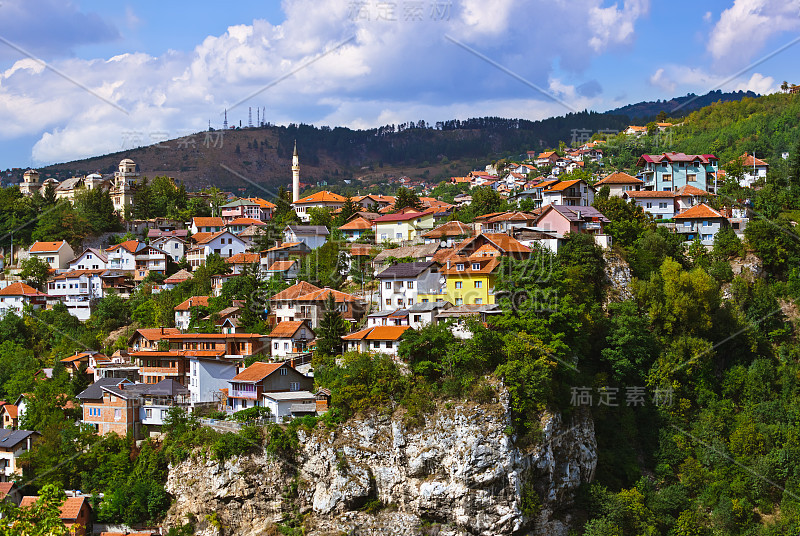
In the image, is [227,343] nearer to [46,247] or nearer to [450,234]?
[450,234]

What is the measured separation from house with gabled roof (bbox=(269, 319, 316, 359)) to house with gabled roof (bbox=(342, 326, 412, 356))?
3176 mm

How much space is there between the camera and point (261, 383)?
37.7 meters

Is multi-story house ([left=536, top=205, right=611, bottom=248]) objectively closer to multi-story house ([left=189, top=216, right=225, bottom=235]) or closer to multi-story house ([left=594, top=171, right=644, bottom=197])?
multi-story house ([left=594, top=171, right=644, bottom=197])

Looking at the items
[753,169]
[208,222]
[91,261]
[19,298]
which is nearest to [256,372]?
[91,261]

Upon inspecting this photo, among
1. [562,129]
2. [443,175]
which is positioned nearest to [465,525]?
[443,175]

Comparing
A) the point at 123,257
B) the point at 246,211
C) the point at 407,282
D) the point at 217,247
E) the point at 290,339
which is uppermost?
the point at 246,211

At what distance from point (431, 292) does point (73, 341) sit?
2497cm

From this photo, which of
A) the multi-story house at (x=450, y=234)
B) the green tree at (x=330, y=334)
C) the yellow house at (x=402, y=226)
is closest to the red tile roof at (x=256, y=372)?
the green tree at (x=330, y=334)

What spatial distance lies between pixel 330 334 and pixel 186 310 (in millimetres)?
13674

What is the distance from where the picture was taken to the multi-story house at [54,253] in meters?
62.2

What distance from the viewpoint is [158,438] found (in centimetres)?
3944

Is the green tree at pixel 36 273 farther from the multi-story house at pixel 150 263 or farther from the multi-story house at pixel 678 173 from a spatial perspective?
the multi-story house at pixel 678 173

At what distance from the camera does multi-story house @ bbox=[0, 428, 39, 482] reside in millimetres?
41531

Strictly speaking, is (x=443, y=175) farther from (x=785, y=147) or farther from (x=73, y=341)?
(x=73, y=341)
